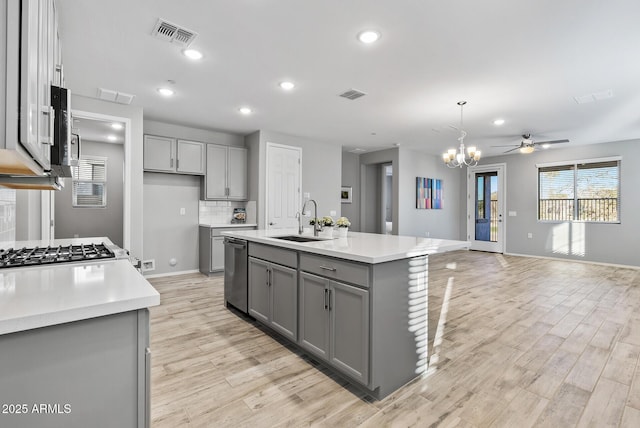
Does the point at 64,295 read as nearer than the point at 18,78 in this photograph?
No

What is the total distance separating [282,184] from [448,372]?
4397 mm

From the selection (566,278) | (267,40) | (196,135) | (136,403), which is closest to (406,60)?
(267,40)

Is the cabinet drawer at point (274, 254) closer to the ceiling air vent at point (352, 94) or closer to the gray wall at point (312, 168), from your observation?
the ceiling air vent at point (352, 94)

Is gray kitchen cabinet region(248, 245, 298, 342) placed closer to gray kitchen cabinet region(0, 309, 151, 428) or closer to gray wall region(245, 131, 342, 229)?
gray kitchen cabinet region(0, 309, 151, 428)

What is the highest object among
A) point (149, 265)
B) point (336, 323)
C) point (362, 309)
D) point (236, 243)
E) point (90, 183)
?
point (90, 183)

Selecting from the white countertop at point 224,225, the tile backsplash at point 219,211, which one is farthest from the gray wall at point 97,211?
the white countertop at point 224,225

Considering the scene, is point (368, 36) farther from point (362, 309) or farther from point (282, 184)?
point (282, 184)

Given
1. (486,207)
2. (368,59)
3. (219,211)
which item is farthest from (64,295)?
(486,207)

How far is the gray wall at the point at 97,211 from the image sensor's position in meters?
5.89

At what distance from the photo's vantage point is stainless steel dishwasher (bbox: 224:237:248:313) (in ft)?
10.7

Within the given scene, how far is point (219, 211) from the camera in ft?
19.4

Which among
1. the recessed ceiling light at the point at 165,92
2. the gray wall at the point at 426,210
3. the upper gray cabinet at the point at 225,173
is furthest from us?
the gray wall at the point at 426,210

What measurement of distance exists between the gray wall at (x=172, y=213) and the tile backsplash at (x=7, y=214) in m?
2.50

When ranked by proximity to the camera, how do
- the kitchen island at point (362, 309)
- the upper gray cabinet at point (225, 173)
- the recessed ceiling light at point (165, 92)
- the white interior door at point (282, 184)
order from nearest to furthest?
1. the kitchen island at point (362, 309)
2. the recessed ceiling light at point (165, 92)
3. the upper gray cabinet at point (225, 173)
4. the white interior door at point (282, 184)
